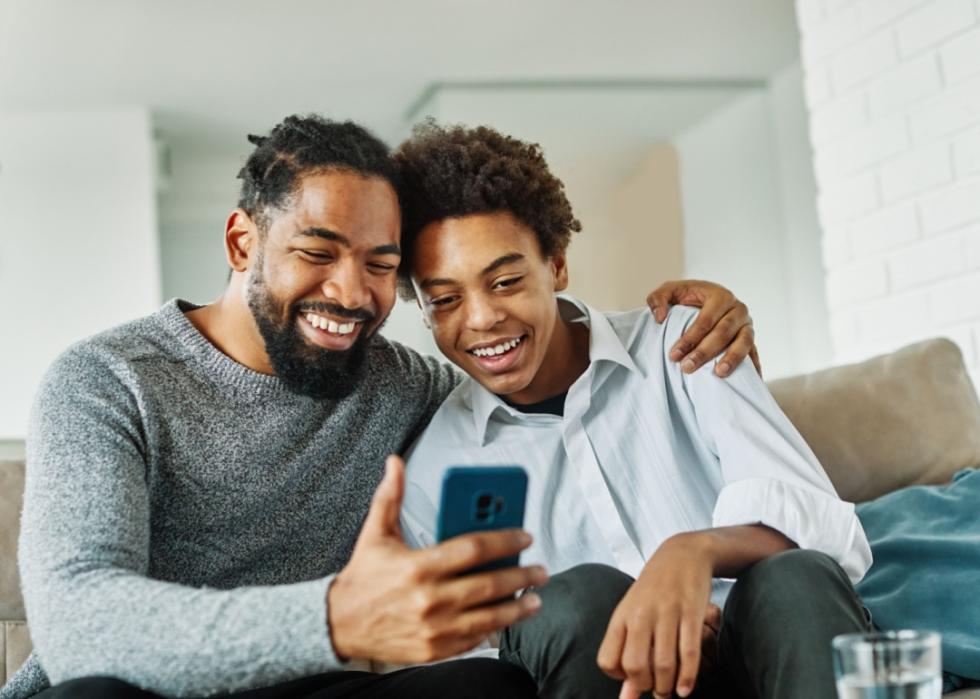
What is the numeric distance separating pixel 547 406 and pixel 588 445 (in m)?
0.15

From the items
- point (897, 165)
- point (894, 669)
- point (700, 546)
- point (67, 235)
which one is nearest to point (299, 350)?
point (700, 546)

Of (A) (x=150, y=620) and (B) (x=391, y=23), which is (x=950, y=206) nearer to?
(A) (x=150, y=620)

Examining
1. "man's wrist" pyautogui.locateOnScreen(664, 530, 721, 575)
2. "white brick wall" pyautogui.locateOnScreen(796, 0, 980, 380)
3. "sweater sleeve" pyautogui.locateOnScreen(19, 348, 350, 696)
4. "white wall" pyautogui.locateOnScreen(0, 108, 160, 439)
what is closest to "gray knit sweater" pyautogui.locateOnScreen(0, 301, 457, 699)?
"sweater sleeve" pyautogui.locateOnScreen(19, 348, 350, 696)

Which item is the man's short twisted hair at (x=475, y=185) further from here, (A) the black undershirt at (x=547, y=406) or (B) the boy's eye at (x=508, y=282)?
(A) the black undershirt at (x=547, y=406)

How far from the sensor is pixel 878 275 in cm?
293

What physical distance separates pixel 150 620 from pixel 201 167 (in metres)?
5.73

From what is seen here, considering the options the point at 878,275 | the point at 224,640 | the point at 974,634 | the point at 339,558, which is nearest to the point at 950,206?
the point at 878,275

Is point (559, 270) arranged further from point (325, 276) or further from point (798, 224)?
point (798, 224)

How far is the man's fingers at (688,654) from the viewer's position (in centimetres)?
121

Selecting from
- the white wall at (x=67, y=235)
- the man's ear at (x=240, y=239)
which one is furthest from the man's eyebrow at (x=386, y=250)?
the white wall at (x=67, y=235)

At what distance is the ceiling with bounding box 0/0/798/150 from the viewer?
15.7 ft

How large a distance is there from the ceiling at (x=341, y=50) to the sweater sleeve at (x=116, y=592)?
3.60 metres

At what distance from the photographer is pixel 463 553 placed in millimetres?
1025

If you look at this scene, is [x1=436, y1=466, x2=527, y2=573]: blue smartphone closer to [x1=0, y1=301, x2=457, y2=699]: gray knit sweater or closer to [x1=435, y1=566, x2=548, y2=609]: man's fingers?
[x1=435, y1=566, x2=548, y2=609]: man's fingers
